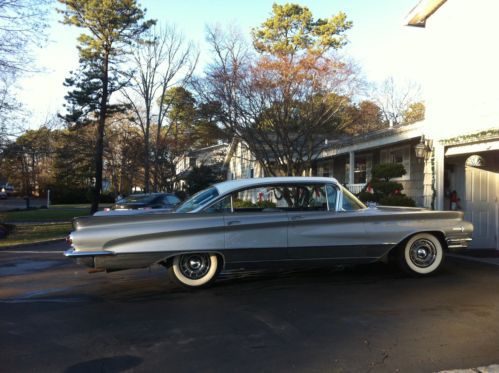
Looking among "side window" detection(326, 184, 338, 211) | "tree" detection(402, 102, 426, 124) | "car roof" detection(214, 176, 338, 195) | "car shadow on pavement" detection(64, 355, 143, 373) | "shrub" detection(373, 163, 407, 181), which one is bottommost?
"car shadow on pavement" detection(64, 355, 143, 373)

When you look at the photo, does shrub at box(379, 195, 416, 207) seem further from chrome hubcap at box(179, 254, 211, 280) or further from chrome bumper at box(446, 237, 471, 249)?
chrome hubcap at box(179, 254, 211, 280)

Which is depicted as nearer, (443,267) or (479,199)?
(443,267)

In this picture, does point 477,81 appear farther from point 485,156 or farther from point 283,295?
point 283,295

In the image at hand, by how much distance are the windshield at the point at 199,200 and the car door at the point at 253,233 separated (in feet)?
1.10

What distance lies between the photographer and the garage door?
1165cm

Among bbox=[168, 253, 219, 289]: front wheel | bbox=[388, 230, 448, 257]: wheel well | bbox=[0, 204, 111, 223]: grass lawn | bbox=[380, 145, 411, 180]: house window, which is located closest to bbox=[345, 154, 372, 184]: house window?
bbox=[380, 145, 411, 180]: house window

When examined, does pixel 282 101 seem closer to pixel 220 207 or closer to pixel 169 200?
pixel 169 200

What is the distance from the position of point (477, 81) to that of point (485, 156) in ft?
5.96

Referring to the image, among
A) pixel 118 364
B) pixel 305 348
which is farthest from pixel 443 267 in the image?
pixel 118 364

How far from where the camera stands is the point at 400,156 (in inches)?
649

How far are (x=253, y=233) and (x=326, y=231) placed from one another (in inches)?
43.5

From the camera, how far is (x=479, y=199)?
38.7 feet

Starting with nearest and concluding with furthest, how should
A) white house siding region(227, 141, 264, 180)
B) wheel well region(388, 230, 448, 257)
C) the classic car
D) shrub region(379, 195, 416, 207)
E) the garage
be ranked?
the classic car
wheel well region(388, 230, 448, 257)
the garage
shrub region(379, 195, 416, 207)
white house siding region(227, 141, 264, 180)

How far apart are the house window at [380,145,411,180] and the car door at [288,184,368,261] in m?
9.00
